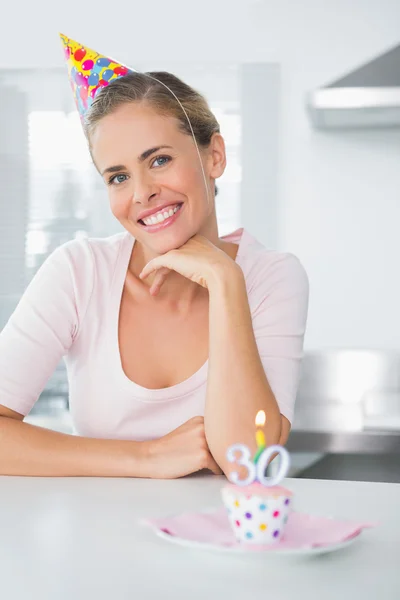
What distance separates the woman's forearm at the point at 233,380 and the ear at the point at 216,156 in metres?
0.33

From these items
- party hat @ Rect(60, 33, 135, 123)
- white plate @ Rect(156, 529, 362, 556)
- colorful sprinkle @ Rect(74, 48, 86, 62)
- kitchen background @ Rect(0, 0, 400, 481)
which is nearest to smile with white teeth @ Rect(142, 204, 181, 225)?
party hat @ Rect(60, 33, 135, 123)

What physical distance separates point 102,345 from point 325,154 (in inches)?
Result: 81.0

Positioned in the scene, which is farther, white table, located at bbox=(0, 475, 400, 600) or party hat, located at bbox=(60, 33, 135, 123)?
party hat, located at bbox=(60, 33, 135, 123)

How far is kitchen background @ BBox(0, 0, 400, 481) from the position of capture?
3.38m

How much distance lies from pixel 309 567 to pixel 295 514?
135 millimetres

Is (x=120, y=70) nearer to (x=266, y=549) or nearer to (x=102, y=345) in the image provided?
(x=102, y=345)

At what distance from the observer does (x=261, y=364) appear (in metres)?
1.41

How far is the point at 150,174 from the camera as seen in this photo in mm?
1543

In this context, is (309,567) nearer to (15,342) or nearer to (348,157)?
(15,342)

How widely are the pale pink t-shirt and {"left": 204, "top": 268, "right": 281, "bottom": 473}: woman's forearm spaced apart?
88 millimetres

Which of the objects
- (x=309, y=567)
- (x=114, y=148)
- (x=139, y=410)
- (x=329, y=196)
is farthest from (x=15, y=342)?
(x=329, y=196)

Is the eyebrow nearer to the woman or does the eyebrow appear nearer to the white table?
the woman

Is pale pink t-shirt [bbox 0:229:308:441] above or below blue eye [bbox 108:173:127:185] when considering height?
below

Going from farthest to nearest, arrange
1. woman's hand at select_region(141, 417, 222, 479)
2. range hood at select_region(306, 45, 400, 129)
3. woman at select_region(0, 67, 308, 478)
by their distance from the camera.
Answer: range hood at select_region(306, 45, 400, 129), woman at select_region(0, 67, 308, 478), woman's hand at select_region(141, 417, 222, 479)
